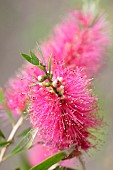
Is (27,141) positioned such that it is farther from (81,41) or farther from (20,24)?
(20,24)

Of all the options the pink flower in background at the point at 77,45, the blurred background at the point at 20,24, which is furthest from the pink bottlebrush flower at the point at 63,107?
the blurred background at the point at 20,24

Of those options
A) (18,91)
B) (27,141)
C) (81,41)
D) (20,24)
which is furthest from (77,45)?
(20,24)

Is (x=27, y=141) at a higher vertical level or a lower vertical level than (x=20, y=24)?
lower

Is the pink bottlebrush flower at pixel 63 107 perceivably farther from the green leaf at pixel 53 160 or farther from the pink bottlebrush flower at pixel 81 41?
the pink bottlebrush flower at pixel 81 41

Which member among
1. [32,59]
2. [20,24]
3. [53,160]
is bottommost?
[53,160]

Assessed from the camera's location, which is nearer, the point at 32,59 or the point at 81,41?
the point at 32,59

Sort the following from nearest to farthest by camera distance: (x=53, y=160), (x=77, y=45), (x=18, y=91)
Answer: (x=53, y=160) < (x=18, y=91) < (x=77, y=45)
